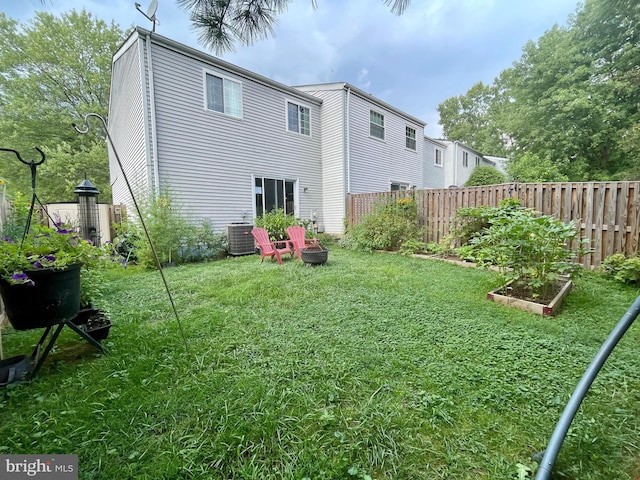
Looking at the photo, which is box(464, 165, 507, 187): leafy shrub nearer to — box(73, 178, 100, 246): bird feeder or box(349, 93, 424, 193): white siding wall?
box(349, 93, 424, 193): white siding wall

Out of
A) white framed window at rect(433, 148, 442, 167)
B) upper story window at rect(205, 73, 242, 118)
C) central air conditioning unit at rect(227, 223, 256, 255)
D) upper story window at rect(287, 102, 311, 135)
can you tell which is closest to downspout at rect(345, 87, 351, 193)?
upper story window at rect(287, 102, 311, 135)

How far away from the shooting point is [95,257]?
2.13 meters

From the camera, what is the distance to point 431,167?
15656mm

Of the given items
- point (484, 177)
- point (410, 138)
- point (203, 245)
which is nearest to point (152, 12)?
point (203, 245)

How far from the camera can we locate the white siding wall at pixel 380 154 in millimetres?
10023

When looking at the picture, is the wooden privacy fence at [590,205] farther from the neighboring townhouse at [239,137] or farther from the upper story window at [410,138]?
the upper story window at [410,138]

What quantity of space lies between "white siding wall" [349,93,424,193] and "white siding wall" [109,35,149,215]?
6.38 meters

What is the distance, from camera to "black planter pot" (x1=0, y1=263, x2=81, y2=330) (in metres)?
1.64

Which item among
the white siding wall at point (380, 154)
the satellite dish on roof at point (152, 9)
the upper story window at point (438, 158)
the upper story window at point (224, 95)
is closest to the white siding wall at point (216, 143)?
the upper story window at point (224, 95)

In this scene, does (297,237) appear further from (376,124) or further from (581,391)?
(376,124)

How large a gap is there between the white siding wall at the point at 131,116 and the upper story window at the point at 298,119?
13.8 ft

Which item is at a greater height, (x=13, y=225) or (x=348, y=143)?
(x=348, y=143)

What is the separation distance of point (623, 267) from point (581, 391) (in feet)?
13.7

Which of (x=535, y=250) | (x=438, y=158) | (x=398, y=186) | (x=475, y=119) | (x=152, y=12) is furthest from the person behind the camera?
(x=475, y=119)
